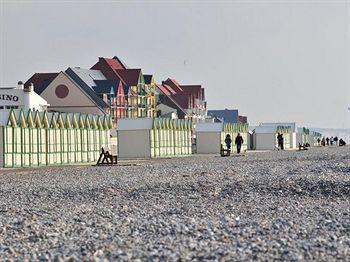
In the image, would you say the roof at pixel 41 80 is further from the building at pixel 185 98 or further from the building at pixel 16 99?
the building at pixel 185 98

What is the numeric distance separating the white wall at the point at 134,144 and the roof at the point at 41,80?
26.7m

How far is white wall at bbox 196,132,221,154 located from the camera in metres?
84.1

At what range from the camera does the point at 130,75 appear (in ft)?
362

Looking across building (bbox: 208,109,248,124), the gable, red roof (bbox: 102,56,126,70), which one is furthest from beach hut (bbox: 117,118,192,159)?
building (bbox: 208,109,248,124)

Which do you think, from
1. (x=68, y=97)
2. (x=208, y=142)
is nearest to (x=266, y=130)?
(x=208, y=142)

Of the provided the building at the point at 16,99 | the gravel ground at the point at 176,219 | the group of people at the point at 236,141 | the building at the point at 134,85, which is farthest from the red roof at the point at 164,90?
the gravel ground at the point at 176,219

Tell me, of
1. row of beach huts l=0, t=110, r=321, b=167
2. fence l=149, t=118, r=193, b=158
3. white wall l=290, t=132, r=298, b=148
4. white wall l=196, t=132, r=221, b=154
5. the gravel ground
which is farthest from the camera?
white wall l=290, t=132, r=298, b=148

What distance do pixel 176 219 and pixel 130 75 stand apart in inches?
3644

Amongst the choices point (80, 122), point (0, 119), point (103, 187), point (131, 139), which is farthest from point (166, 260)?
point (131, 139)

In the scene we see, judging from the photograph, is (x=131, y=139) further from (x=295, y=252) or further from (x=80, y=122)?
A: (x=295, y=252)

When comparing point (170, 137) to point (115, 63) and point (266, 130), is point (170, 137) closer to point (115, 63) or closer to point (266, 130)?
point (266, 130)

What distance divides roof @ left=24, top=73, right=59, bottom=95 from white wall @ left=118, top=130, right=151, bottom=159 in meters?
26.7

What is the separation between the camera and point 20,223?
723 inches

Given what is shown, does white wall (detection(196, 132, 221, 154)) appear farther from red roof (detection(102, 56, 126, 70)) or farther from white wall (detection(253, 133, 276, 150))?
red roof (detection(102, 56, 126, 70))
